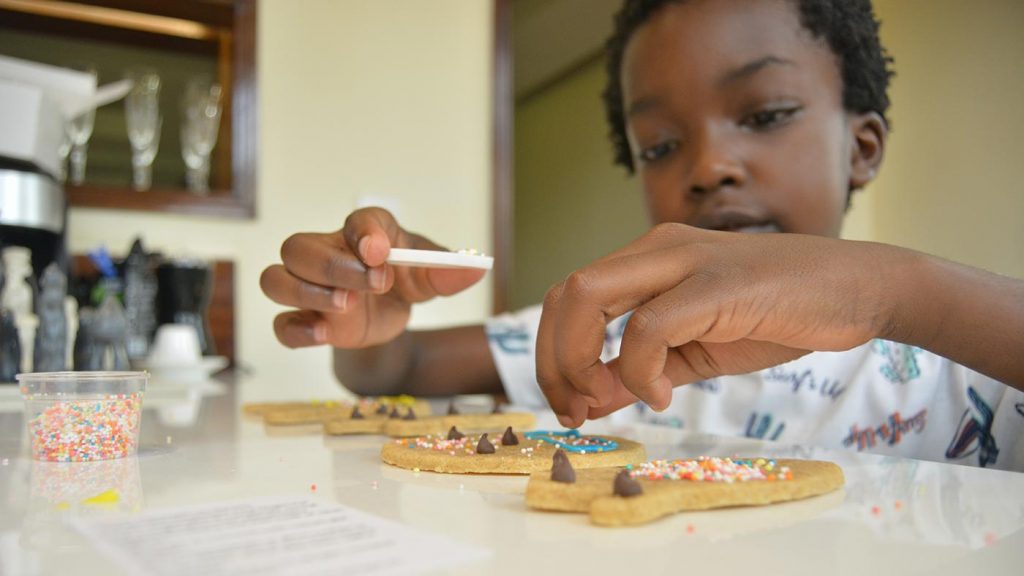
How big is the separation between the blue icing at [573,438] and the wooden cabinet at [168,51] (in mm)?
1433

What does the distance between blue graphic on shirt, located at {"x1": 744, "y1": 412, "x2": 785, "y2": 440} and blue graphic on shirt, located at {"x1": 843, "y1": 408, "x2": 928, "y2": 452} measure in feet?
0.27

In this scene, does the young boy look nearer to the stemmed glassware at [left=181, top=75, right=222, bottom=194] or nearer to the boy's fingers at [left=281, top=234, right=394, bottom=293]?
the boy's fingers at [left=281, top=234, right=394, bottom=293]

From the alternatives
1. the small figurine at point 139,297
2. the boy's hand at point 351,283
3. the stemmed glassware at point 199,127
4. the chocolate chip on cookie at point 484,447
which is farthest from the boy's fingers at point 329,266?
the stemmed glassware at point 199,127

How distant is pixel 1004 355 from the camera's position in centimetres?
59

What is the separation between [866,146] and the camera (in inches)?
44.7

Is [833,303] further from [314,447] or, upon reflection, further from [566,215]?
[566,215]

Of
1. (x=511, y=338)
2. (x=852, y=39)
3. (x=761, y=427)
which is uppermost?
(x=852, y=39)

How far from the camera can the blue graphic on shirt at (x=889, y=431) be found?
883 millimetres

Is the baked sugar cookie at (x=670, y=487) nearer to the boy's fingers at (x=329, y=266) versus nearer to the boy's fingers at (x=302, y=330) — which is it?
the boy's fingers at (x=329, y=266)

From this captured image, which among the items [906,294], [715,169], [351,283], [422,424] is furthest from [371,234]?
[715,169]

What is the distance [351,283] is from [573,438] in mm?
250

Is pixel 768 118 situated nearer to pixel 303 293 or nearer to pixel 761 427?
pixel 761 427

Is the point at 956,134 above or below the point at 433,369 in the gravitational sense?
above

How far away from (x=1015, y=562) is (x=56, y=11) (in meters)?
2.14
